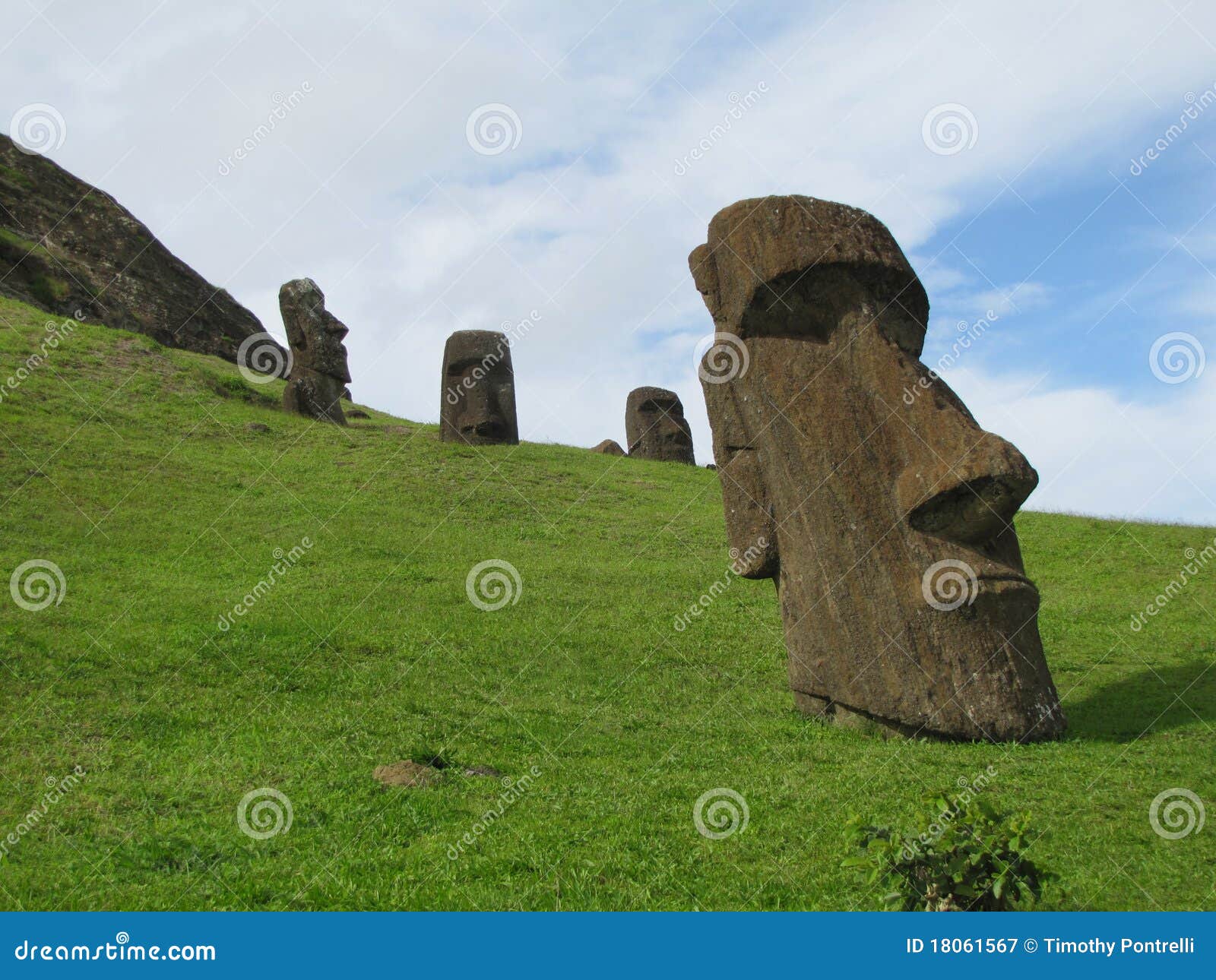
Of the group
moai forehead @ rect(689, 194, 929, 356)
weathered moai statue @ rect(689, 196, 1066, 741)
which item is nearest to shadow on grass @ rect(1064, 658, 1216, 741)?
weathered moai statue @ rect(689, 196, 1066, 741)

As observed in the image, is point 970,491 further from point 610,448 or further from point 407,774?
point 610,448

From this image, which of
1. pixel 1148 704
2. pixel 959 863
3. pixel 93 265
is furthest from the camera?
pixel 93 265

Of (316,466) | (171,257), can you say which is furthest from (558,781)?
(171,257)

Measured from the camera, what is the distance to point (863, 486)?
9.63m

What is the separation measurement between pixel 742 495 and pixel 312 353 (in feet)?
65.2

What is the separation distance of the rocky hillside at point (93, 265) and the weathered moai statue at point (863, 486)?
28024 millimetres

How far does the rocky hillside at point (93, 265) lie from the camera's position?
33312 mm

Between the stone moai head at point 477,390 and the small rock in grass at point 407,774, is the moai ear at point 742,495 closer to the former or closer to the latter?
the small rock in grass at point 407,774

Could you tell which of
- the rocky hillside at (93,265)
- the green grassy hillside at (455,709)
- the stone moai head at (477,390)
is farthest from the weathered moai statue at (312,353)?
the rocky hillside at (93,265)

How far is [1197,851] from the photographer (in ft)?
20.9

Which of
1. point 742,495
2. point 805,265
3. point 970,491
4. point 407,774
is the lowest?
point 407,774

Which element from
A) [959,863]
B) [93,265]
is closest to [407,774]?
[959,863]

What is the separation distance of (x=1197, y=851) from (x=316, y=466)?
18865 mm

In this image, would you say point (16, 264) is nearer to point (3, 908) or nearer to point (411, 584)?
point (411, 584)
